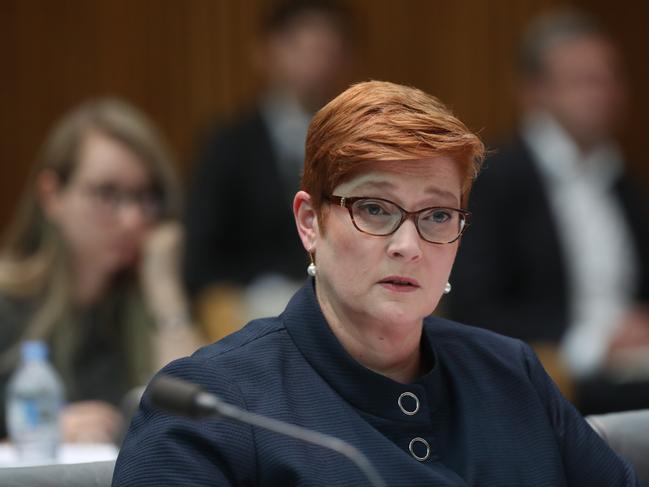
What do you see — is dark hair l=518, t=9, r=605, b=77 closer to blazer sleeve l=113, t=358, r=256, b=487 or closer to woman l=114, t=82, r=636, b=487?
woman l=114, t=82, r=636, b=487

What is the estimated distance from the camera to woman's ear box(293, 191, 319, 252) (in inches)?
91.2

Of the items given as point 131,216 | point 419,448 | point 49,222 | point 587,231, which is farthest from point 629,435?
point 587,231

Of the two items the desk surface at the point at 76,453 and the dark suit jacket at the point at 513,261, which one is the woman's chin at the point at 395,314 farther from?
the dark suit jacket at the point at 513,261

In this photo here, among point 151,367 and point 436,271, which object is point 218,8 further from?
point 436,271

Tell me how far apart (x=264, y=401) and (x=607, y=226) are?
3711 mm

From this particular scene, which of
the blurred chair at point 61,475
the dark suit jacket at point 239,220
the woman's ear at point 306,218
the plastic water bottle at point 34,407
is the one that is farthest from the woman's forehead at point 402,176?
the dark suit jacket at point 239,220

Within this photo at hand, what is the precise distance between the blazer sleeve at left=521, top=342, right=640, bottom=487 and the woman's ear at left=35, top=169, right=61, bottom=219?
2143 millimetres

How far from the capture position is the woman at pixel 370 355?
2066 mm

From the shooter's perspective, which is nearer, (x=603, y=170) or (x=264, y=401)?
(x=264, y=401)

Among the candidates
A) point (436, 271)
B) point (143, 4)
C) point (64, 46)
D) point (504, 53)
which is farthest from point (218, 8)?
point (436, 271)

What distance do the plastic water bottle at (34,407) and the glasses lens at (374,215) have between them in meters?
1.34

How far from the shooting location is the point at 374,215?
2.21 m

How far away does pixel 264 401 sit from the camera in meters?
2.13

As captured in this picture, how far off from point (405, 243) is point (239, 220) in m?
3.48
